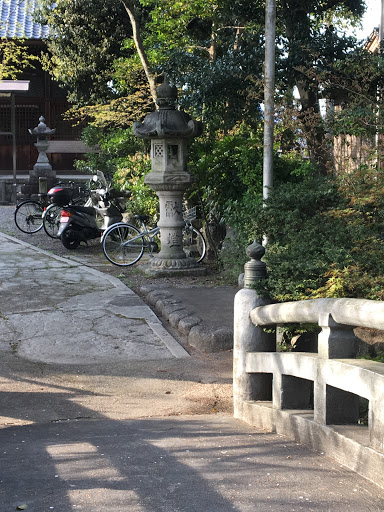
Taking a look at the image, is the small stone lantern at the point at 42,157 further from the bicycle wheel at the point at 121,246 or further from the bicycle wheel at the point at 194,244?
the bicycle wheel at the point at 194,244

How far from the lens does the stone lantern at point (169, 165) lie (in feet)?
36.4

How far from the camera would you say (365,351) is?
19.4 ft

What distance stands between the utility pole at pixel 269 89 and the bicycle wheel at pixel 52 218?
722cm

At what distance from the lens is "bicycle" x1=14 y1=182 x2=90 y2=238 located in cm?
1588

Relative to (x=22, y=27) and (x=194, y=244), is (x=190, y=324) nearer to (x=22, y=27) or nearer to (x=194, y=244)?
(x=194, y=244)

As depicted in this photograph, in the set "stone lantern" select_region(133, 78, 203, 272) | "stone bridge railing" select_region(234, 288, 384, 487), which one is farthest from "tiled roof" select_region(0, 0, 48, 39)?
"stone bridge railing" select_region(234, 288, 384, 487)

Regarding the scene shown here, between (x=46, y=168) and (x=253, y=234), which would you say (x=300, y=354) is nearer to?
(x=253, y=234)

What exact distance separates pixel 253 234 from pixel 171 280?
2765 mm

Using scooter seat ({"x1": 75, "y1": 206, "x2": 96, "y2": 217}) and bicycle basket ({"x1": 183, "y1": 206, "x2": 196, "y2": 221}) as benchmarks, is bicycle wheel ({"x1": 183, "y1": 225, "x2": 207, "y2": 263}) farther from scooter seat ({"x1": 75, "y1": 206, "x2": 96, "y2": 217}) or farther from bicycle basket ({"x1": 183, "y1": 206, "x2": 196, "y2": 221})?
scooter seat ({"x1": 75, "y1": 206, "x2": 96, "y2": 217})

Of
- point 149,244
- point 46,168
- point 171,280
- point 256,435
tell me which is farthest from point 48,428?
point 46,168

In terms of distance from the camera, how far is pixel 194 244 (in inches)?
512

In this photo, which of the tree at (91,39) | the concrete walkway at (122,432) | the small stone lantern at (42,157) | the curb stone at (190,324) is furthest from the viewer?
the small stone lantern at (42,157)

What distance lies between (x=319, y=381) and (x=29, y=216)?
13.3 meters

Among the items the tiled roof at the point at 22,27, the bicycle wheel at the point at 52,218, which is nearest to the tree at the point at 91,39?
the tiled roof at the point at 22,27
